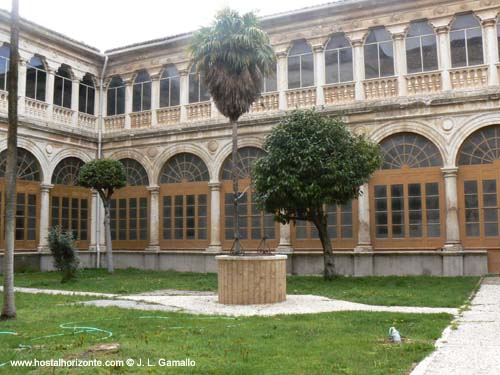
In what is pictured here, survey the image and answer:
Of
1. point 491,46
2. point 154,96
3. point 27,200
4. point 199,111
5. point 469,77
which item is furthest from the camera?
point 154,96

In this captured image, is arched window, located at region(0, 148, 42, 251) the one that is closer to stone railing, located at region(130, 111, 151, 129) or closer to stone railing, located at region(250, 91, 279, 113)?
stone railing, located at region(130, 111, 151, 129)

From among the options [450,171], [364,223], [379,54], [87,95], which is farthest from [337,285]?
[87,95]

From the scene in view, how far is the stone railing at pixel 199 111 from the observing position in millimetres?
21734

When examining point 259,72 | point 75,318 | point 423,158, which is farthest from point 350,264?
point 75,318

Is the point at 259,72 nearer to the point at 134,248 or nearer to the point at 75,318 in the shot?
the point at 75,318

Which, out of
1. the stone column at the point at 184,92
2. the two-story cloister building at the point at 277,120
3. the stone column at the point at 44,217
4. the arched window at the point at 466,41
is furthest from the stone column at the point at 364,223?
the stone column at the point at 44,217

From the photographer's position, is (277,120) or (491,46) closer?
(491,46)

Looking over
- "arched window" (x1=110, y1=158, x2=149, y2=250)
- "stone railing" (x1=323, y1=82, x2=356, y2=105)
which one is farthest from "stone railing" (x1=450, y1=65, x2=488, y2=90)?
"arched window" (x1=110, y1=158, x2=149, y2=250)

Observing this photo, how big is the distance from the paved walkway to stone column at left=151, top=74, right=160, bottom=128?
1556 centimetres

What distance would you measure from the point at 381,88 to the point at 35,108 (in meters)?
12.4

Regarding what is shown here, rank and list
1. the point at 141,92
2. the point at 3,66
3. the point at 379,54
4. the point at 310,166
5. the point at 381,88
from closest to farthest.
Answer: the point at 310,166
the point at 381,88
the point at 379,54
the point at 3,66
the point at 141,92

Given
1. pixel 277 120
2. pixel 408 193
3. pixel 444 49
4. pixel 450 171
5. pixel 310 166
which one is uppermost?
pixel 444 49

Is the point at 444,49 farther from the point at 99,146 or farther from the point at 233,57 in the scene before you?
the point at 99,146

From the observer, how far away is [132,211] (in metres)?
23.1
